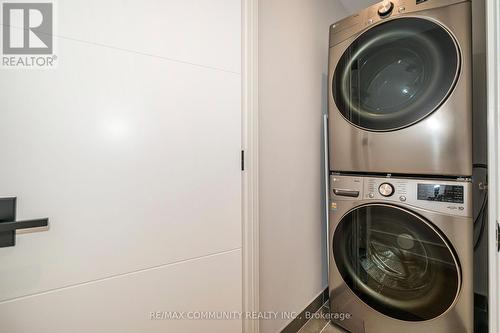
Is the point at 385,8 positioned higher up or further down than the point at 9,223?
higher up

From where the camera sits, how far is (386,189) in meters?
1.11

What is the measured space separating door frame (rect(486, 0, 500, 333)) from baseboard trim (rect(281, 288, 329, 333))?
0.89 metres

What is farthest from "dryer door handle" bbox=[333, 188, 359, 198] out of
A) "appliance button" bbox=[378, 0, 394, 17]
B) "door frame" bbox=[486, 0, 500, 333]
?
"appliance button" bbox=[378, 0, 394, 17]

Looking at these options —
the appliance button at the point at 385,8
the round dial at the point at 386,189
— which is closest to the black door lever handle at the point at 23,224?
the round dial at the point at 386,189

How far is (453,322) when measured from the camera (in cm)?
94

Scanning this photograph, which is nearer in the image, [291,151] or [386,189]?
[386,189]

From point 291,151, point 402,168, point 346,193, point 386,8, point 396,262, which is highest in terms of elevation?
point 386,8

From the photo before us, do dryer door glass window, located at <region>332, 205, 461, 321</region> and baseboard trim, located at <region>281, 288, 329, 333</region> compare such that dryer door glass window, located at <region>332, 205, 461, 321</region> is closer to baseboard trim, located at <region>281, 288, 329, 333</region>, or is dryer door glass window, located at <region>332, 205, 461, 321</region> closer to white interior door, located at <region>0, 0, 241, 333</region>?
baseboard trim, located at <region>281, 288, 329, 333</region>

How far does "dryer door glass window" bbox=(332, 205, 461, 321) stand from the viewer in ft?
3.19

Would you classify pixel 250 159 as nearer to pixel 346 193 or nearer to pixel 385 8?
pixel 346 193

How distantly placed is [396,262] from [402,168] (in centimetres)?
51

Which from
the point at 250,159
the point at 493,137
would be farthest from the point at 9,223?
the point at 493,137

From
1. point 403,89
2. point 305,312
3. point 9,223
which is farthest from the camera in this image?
point 305,312

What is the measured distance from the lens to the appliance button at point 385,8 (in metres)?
1.09
